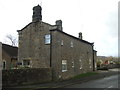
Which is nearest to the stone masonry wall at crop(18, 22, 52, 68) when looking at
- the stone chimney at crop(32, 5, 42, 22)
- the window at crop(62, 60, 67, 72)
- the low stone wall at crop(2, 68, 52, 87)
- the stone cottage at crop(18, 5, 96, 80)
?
the stone cottage at crop(18, 5, 96, 80)

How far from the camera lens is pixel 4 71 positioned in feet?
60.3

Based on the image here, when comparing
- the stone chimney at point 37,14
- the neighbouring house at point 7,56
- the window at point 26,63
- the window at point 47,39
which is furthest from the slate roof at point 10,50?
the window at point 47,39

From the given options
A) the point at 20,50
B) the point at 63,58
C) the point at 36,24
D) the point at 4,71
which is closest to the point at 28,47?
the point at 20,50

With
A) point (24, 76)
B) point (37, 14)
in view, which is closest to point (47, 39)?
point (37, 14)

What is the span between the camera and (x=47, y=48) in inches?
1082

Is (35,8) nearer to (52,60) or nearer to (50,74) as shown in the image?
(52,60)

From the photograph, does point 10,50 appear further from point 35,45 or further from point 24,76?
point 24,76

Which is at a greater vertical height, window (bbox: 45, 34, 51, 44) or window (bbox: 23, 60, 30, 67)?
window (bbox: 45, 34, 51, 44)

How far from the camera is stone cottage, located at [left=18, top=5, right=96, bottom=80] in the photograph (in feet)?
88.0

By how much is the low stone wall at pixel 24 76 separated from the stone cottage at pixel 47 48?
7.96 feet

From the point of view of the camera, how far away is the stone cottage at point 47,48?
26828mm

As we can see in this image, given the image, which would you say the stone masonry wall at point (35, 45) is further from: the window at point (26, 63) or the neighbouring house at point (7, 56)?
the neighbouring house at point (7, 56)

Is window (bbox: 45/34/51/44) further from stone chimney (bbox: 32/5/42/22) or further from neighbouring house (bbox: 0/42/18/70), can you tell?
neighbouring house (bbox: 0/42/18/70)

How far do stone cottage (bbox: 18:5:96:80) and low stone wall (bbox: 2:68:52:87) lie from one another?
2427 mm
